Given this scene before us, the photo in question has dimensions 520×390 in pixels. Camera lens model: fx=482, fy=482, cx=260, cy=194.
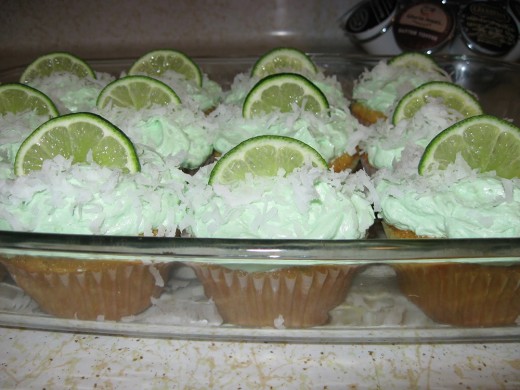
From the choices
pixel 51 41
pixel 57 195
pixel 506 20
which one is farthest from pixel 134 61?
pixel 506 20

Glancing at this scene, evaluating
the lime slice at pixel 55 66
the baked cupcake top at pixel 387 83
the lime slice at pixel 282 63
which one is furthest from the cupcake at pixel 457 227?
the lime slice at pixel 55 66

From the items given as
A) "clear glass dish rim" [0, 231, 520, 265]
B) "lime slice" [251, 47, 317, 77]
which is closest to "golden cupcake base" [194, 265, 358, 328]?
"clear glass dish rim" [0, 231, 520, 265]

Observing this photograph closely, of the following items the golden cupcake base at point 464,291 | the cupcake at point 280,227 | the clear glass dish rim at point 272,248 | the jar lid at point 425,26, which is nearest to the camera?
the clear glass dish rim at point 272,248

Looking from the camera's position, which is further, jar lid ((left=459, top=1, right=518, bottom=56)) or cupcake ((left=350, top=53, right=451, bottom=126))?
jar lid ((left=459, top=1, right=518, bottom=56))

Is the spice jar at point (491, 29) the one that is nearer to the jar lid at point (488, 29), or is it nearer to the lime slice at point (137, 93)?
the jar lid at point (488, 29)

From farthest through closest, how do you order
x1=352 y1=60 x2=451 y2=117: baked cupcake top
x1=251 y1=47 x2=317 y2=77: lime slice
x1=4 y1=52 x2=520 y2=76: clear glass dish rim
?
x1=4 y1=52 x2=520 y2=76: clear glass dish rim
x1=251 y1=47 x2=317 y2=77: lime slice
x1=352 y1=60 x2=451 y2=117: baked cupcake top

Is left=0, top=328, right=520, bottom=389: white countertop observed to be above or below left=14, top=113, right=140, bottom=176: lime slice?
below

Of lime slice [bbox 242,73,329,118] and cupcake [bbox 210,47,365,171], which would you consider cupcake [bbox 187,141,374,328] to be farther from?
lime slice [bbox 242,73,329,118]
